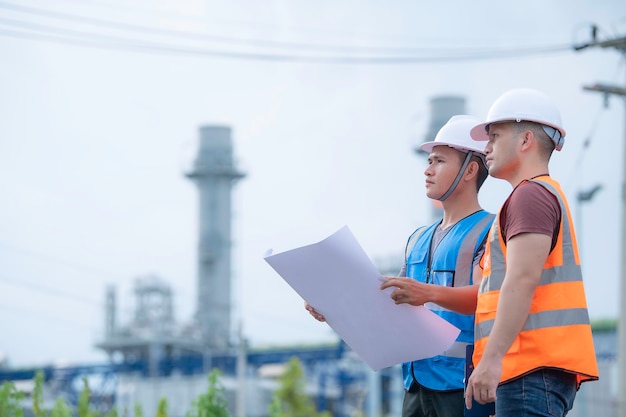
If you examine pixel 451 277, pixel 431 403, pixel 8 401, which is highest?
pixel 451 277

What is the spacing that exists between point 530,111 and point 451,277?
27.7 inches

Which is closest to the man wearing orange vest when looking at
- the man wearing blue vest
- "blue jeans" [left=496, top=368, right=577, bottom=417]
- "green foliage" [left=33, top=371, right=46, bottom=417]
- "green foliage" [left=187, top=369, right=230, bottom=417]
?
"blue jeans" [left=496, top=368, right=577, bottom=417]

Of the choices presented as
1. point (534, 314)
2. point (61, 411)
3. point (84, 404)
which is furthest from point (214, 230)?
point (534, 314)

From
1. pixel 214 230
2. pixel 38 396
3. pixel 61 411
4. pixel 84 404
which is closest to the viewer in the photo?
pixel 61 411

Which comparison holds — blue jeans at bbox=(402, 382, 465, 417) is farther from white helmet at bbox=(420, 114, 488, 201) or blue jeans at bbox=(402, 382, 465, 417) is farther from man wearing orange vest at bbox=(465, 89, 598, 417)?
white helmet at bbox=(420, 114, 488, 201)

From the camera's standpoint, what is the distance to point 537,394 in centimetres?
313

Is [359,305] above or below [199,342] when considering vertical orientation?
below

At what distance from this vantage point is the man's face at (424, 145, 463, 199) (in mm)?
4055

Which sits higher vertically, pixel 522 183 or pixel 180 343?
pixel 180 343

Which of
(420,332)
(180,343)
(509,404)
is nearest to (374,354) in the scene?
(420,332)

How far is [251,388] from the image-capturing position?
45.8 m

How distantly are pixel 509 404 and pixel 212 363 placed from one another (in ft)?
140

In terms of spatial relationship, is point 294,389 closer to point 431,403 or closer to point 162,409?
point 162,409

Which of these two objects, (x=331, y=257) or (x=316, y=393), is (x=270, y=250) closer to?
(x=331, y=257)
